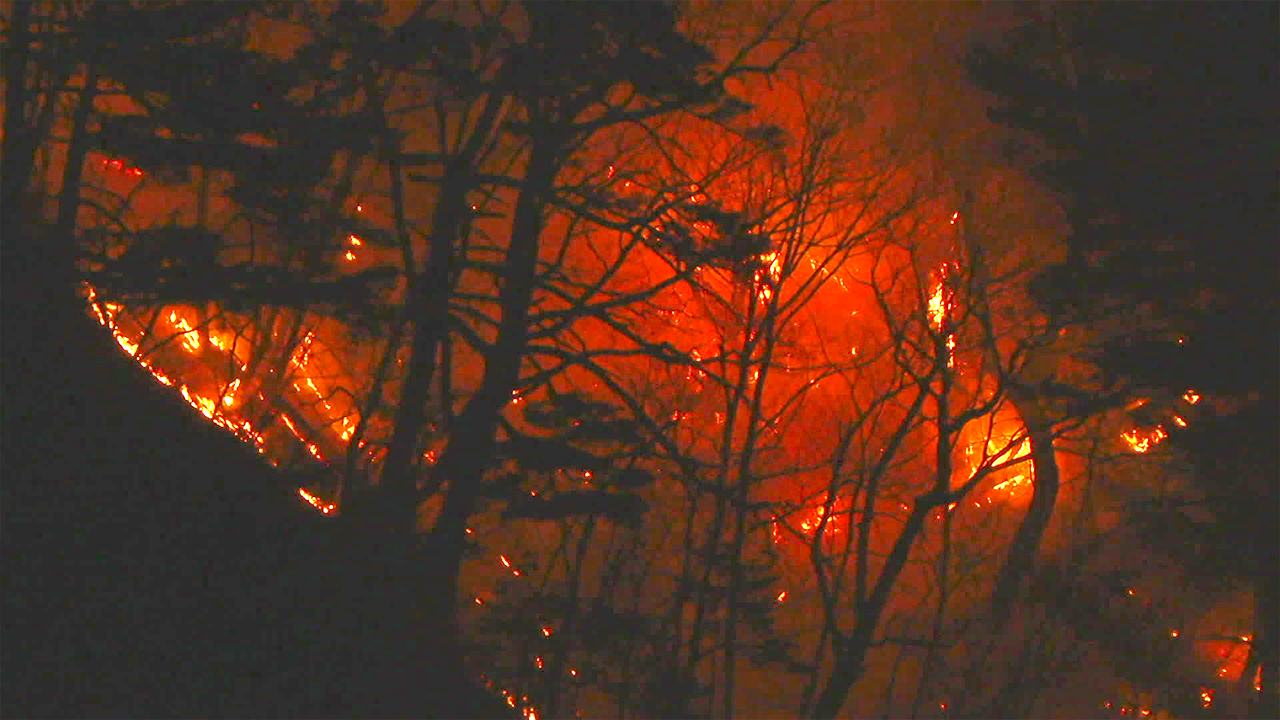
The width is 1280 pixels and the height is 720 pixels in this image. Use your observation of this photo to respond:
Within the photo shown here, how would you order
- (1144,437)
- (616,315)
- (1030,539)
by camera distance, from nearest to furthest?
(616,315) → (1144,437) → (1030,539)

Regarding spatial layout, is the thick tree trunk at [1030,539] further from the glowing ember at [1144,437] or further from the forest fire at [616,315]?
the glowing ember at [1144,437]

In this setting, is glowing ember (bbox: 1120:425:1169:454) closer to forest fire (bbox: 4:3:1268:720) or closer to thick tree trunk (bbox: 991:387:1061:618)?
forest fire (bbox: 4:3:1268:720)

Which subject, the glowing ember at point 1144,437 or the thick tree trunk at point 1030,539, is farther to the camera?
the thick tree trunk at point 1030,539

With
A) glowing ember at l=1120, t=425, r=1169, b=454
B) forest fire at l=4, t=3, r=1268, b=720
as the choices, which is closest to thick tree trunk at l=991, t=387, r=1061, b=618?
forest fire at l=4, t=3, r=1268, b=720

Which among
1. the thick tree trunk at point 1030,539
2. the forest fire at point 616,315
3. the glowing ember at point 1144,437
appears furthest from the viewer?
the thick tree trunk at point 1030,539

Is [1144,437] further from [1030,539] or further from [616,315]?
[616,315]

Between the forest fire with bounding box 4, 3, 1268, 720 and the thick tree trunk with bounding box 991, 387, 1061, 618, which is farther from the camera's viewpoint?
the thick tree trunk with bounding box 991, 387, 1061, 618

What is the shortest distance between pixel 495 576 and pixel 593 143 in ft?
25.0

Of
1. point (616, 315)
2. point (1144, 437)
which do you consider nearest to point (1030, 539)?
point (1144, 437)

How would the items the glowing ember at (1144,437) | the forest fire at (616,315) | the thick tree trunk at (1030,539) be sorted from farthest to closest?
the thick tree trunk at (1030,539), the glowing ember at (1144,437), the forest fire at (616,315)

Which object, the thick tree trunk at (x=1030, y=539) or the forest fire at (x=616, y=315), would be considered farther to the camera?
the thick tree trunk at (x=1030, y=539)

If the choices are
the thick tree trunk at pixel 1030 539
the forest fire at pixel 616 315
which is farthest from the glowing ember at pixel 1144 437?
the thick tree trunk at pixel 1030 539

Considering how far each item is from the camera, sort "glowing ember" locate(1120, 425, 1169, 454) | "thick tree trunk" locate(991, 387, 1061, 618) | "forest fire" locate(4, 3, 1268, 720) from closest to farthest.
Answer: "forest fire" locate(4, 3, 1268, 720), "glowing ember" locate(1120, 425, 1169, 454), "thick tree trunk" locate(991, 387, 1061, 618)

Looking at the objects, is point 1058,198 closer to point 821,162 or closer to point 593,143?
point 821,162
